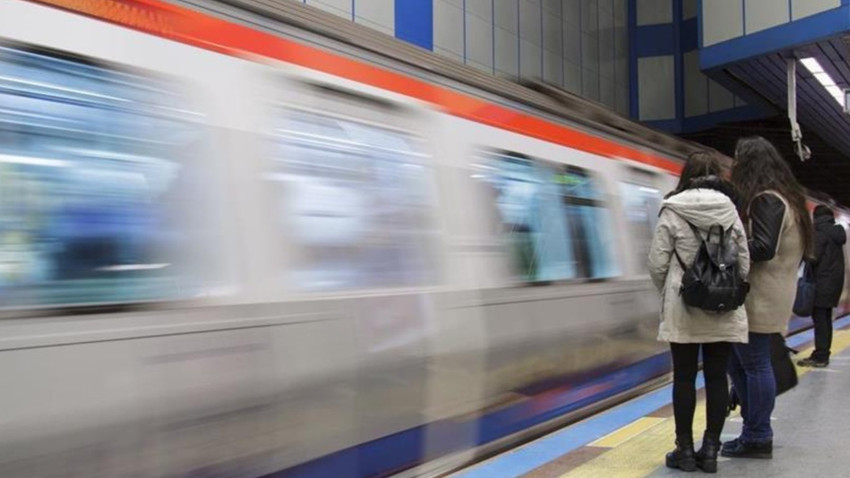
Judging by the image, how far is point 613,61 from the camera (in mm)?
23453

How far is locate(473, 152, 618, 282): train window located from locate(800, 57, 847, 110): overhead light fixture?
10.5 m

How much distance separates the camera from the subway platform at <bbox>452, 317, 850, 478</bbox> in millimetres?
3789

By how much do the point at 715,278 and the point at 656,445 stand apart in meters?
1.18

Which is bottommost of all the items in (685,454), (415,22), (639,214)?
(685,454)

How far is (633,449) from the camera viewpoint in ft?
13.7

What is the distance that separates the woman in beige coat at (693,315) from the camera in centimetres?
358

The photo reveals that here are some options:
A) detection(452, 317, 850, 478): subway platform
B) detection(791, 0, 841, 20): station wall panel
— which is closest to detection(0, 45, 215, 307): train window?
detection(452, 317, 850, 478): subway platform

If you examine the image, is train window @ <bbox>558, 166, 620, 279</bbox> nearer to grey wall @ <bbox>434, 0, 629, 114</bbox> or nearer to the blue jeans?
the blue jeans

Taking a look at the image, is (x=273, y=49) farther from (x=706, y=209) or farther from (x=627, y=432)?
(x=627, y=432)

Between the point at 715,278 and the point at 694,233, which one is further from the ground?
the point at 694,233

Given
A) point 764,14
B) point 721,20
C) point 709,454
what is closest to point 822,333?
point 709,454

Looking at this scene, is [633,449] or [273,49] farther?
[633,449]

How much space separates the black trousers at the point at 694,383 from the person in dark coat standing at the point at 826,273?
4.04 metres

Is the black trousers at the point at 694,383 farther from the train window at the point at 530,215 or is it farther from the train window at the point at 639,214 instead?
the train window at the point at 639,214
